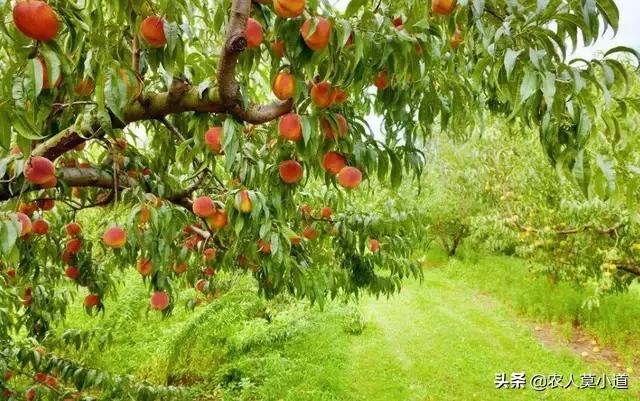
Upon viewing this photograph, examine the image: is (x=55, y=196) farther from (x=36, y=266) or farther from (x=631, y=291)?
(x=631, y=291)

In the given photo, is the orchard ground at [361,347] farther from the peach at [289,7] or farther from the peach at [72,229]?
the peach at [289,7]

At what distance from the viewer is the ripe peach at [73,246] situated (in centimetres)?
291

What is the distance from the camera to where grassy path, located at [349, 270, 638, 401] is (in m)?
6.11

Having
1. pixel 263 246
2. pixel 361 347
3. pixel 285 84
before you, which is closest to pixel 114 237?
pixel 263 246

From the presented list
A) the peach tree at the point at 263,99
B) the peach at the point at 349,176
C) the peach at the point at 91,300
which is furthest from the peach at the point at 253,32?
the peach at the point at 91,300

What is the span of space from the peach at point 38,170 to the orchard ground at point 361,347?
11.8 feet

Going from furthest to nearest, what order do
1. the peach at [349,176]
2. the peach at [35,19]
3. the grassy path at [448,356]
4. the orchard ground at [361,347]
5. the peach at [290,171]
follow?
1. the grassy path at [448,356]
2. the orchard ground at [361,347]
3. the peach at [290,171]
4. the peach at [349,176]
5. the peach at [35,19]

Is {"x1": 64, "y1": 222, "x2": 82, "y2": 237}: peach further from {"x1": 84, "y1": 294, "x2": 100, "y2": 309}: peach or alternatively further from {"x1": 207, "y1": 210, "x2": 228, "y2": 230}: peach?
{"x1": 207, "y1": 210, "x2": 228, "y2": 230}: peach

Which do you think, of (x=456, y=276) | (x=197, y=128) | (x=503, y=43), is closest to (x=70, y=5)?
(x=197, y=128)

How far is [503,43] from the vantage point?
1.00 m

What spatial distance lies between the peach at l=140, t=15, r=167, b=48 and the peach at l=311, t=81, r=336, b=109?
0.38 metres

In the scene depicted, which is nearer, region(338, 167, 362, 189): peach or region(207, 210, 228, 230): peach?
region(338, 167, 362, 189): peach

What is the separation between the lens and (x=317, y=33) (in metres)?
1.05

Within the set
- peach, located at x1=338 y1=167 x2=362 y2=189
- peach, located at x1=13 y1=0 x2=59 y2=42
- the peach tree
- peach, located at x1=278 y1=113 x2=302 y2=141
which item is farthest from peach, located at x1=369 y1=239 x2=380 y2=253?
peach, located at x1=13 y1=0 x2=59 y2=42
